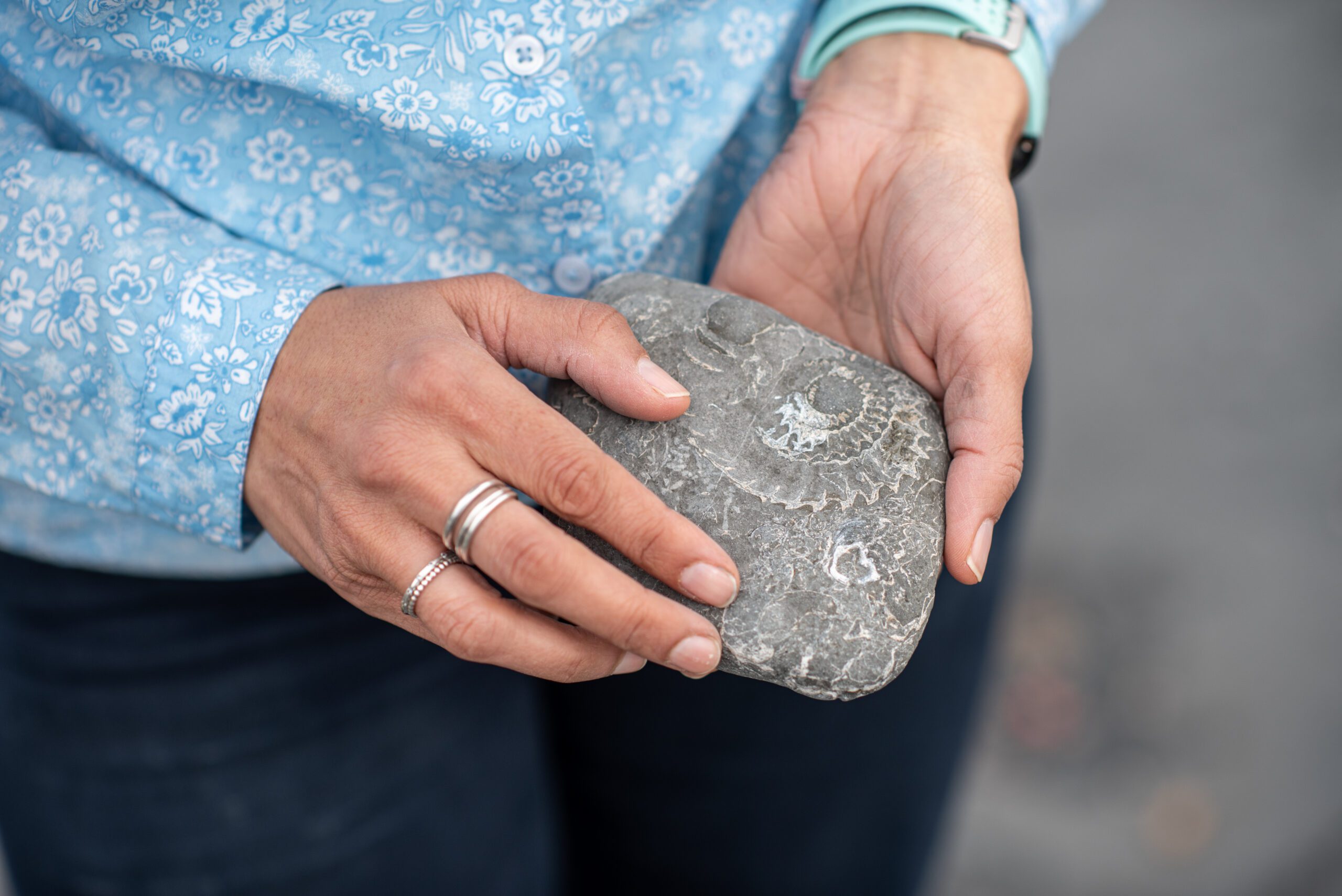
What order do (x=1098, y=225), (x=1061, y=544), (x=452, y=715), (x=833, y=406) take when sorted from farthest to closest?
(x=1098, y=225) → (x=1061, y=544) → (x=452, y=715) → (x=833, y=406)

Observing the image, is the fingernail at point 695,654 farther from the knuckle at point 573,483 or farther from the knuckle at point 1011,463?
the knuckle at point 1011,463

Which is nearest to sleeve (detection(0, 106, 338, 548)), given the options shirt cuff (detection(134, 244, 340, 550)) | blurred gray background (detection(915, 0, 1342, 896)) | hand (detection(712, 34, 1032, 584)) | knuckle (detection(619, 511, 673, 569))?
shirt cuff (detection(134, 244, 340, 550))

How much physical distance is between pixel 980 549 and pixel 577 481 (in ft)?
1.68

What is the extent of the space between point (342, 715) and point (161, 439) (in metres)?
0.53

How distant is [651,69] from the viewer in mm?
1270

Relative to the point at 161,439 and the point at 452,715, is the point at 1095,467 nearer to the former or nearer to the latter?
the point at 452,715

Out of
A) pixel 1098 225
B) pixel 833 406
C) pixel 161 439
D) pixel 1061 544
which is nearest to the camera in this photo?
pixel 161 439

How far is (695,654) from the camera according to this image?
40.1 inches

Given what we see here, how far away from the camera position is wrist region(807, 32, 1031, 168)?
1.32m

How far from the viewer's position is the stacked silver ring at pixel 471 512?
967 mm

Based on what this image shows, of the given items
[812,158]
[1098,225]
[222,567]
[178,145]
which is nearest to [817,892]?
[222,567]

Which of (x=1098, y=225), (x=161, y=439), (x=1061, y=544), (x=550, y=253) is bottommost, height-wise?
(x=1061, y=544)

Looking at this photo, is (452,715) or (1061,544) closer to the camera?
(452,715)

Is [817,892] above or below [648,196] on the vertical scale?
Result: below
